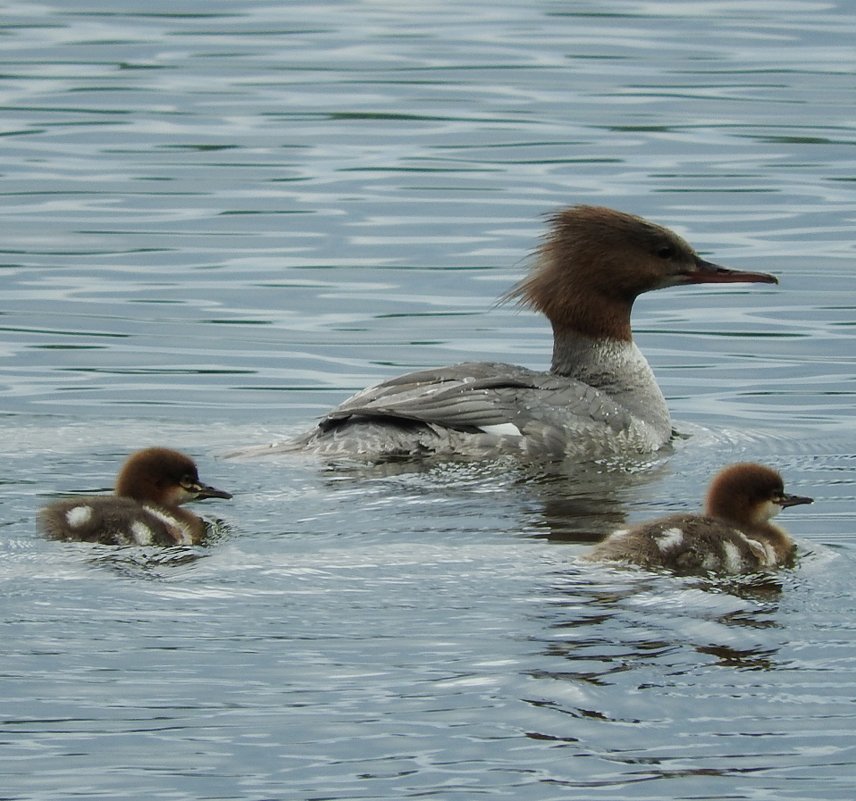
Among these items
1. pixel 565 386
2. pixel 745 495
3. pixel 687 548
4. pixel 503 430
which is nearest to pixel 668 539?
pixel 687 548

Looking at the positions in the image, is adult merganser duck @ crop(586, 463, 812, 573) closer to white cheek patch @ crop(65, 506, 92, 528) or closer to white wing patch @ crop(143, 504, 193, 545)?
white wing patch @ crop(143, 504, 193, 545)

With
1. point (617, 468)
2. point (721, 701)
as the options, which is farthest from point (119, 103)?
point (721, 701)

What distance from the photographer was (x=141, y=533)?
823 centimetres

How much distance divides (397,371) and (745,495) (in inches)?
150

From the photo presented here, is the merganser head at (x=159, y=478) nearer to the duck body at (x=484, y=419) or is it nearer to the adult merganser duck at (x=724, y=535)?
the duck body at (x=484, y=419)

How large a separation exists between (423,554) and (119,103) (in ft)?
35.9

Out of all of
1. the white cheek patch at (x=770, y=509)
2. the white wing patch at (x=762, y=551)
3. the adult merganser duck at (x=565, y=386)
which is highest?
the adult merganser duck at (x=565, y=386)

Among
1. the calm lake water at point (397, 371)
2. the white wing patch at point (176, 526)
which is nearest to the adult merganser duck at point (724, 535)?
the calm lake water at point (397, 371)

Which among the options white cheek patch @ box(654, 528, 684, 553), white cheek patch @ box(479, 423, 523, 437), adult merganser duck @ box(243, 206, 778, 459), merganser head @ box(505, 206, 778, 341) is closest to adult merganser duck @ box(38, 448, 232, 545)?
adult merganser duck @ box(243, 206, 778, 459)

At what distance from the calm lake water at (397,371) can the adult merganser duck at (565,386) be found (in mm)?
199

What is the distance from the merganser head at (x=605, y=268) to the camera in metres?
10.9

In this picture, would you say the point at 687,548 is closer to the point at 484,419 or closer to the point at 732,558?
the point at 732,558

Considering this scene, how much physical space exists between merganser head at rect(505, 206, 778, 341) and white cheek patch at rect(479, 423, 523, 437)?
110 cm

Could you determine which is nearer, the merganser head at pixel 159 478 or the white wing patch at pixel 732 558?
the white wing patch at pixel 732 558
